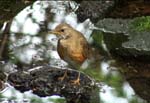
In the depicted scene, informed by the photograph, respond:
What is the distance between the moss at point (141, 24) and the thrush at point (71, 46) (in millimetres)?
2566

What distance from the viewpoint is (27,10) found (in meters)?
11.4

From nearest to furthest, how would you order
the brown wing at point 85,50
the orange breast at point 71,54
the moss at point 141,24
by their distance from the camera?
the orange breast at point 71,54 → the brown wing at point 85,50 → the moss at point 141,24

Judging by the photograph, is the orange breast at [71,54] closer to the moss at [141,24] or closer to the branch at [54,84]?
the branch at [54,84]

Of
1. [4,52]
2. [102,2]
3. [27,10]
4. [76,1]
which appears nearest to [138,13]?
[102,2]

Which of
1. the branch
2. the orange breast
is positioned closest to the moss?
the branch

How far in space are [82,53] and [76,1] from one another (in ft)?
→ 16.6

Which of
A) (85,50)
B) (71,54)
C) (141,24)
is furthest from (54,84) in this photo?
(141,24)

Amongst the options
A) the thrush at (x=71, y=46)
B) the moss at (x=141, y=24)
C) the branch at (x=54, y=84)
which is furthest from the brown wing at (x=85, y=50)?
the moss at (x=141, y=24)

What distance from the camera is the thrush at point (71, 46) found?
7.25 meters

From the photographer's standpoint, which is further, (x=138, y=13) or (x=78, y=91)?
(x=138, y=13)

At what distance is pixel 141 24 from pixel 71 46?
3.11 m

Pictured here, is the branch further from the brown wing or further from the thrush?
the brown wing

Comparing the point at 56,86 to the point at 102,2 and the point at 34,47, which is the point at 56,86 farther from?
the point at 102,2

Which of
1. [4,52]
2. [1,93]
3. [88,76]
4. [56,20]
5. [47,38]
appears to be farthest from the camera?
[56,20]
